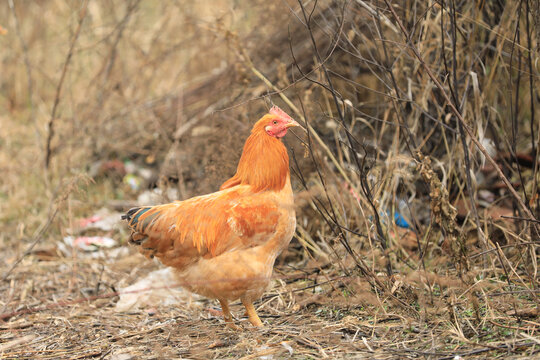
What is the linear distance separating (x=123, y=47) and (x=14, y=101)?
85.7 inches

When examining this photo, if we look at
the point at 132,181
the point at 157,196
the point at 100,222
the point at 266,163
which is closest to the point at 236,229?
the point at 266,163

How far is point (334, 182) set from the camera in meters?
4.16

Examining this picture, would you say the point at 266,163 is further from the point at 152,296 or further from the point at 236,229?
the point at 152,296

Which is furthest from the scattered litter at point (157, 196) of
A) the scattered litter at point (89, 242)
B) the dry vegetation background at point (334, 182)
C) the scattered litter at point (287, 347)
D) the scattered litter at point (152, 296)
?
the scattered litter at point (287, 347)

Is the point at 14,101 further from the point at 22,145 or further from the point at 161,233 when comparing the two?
A: the point at 161,233

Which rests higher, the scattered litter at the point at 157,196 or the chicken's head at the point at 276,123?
the chicken's head at the point at 276,123

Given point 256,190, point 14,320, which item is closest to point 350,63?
point 256,190

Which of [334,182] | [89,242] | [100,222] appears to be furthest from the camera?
[100,222]

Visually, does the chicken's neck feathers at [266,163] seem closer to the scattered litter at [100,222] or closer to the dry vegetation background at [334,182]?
the dry vegetation background at [334,182]

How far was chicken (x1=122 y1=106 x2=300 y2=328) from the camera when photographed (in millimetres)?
3127

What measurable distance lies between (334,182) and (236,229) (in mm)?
1240

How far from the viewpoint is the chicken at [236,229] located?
3127 millimetres

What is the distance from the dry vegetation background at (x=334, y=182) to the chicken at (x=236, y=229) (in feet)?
0.61

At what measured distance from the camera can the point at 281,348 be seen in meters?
2.83
